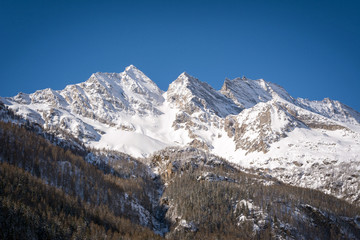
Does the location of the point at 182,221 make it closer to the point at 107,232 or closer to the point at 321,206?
the point at 107,232

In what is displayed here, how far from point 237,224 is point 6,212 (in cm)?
8749

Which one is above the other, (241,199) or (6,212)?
(241,199)

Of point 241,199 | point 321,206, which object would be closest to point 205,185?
point 241,199

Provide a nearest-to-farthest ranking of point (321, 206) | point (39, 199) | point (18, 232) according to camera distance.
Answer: point (18, 232) < point (39, 199) < point (321, 206)

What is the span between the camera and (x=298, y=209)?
492ft

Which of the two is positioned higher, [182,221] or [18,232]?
[182,221]

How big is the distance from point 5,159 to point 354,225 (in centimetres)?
16123

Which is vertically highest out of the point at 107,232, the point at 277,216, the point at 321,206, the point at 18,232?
the point at 321,206

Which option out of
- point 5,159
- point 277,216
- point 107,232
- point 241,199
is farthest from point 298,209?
point 5,159

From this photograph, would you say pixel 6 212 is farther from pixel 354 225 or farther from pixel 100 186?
pixel 354 225

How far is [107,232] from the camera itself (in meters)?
113

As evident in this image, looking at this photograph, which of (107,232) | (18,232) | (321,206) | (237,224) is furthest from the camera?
(321,206)

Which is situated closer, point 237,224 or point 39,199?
point 39,199

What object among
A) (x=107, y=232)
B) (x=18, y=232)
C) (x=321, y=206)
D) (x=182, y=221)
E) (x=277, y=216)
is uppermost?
(x=321, y=206)
